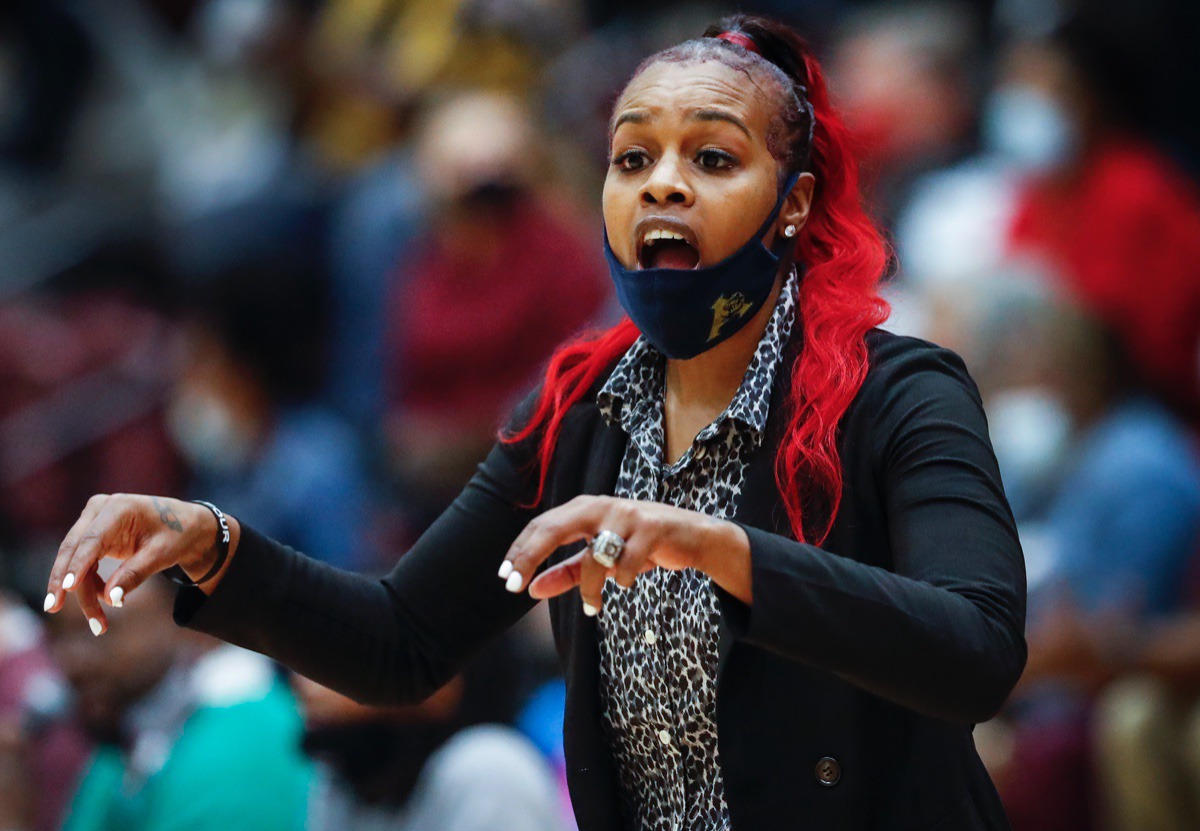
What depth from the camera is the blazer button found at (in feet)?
6.78

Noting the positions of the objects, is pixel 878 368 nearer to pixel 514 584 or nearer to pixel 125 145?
pixel 514 584

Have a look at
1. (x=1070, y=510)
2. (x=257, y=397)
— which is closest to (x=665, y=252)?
(x=1070, y=510)

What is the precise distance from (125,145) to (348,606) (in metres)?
6.52

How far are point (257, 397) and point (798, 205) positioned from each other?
4370mm

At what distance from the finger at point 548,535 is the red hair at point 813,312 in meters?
0.46

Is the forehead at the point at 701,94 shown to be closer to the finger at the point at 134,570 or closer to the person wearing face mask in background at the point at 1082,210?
the finger at the point at 134,570

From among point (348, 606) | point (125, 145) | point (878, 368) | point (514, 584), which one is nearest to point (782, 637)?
point (514, 584)

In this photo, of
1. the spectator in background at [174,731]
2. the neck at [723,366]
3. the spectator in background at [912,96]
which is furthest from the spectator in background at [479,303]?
the neck at [723,366]

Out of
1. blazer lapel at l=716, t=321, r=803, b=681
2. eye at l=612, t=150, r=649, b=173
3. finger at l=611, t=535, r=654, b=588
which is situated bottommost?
blazer lapel at l=716, t=321, r=803, b=681

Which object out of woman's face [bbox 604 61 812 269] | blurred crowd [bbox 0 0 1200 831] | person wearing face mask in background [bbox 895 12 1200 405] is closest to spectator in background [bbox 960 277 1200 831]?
blurred crowd [bbox 0 0 1200 831]

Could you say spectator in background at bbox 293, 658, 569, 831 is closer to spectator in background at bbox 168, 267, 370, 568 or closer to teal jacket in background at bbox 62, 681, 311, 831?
teal jacket in background at bbox 62, 681, 311, 831

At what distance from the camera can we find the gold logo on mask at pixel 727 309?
2.25 metres

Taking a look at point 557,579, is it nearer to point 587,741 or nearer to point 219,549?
point 587,741

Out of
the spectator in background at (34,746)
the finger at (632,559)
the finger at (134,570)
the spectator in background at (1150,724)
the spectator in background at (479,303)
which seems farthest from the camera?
the spectator in background at (479,303)
